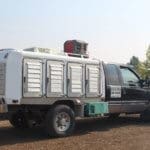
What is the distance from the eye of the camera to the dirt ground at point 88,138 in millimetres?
10586

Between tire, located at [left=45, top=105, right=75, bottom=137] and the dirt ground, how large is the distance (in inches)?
8.1

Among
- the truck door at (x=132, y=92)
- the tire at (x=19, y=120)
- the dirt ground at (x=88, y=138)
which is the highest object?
the truck door at (x=132, y=92)

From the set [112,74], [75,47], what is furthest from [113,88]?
[75,47]

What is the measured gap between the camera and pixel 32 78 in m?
11.7

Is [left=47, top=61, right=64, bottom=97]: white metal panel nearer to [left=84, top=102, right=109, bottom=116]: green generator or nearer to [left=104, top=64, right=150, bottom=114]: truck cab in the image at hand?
[left=84, top=102, right=109, bottom=116]: green generator

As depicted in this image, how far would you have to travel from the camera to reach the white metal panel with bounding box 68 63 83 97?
12594 mm

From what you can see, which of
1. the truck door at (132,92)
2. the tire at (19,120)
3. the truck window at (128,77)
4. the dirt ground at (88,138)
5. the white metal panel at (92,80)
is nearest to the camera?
the dirt ground at (88,138)

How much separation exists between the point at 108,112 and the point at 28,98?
301 centimetres

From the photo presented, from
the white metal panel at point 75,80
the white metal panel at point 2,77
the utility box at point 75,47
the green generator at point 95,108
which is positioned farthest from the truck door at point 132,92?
the white metal panel at point 2,77

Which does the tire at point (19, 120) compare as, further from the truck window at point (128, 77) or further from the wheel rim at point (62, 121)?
the truck window at point (128, 77)

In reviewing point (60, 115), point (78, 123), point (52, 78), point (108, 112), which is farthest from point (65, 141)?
point (78, 123)

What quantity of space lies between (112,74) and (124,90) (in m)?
0.67

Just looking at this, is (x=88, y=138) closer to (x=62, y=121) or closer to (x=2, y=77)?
(x=62, y=121)

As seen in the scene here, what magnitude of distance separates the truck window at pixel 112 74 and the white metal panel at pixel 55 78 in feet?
6.55
